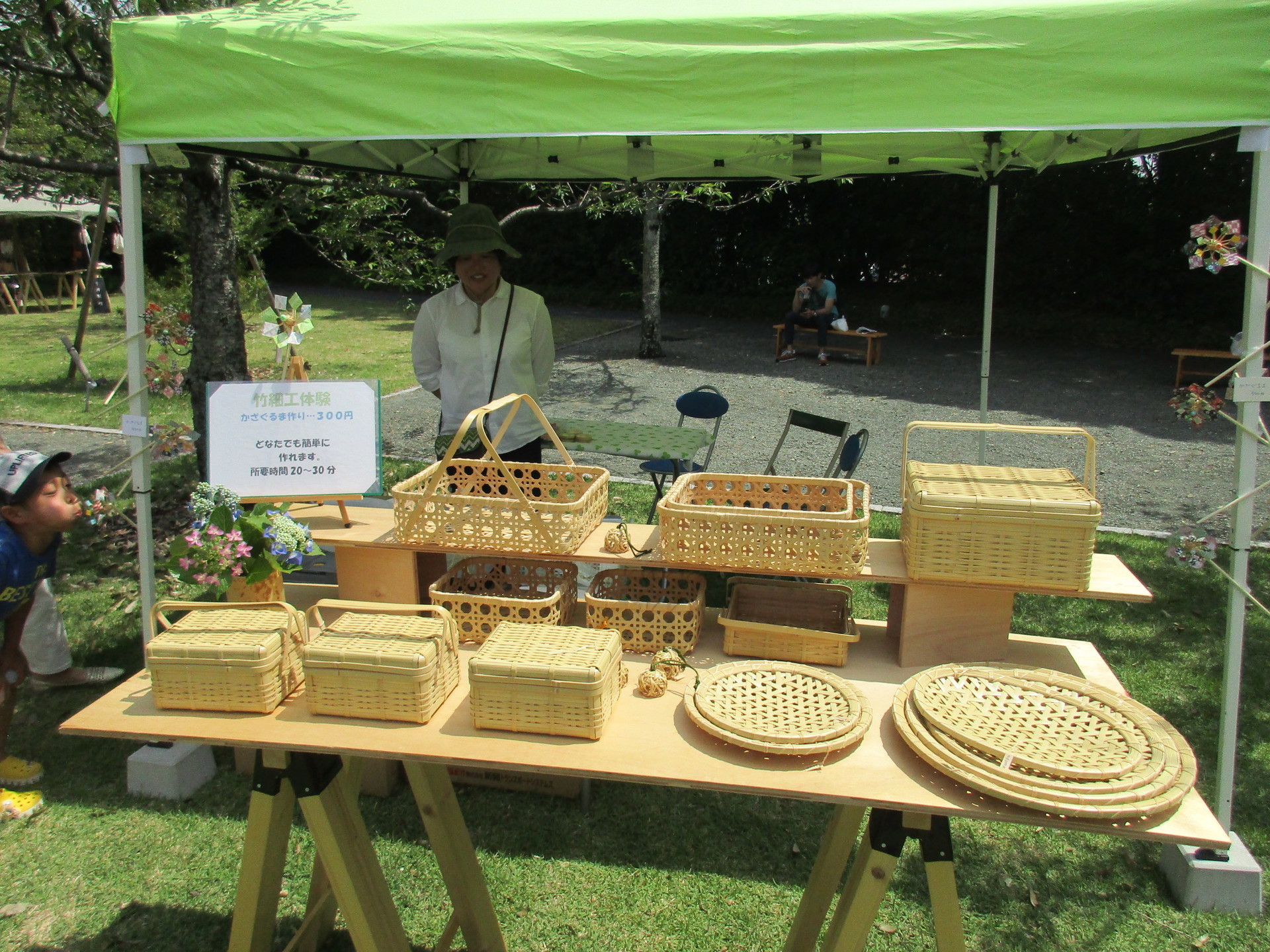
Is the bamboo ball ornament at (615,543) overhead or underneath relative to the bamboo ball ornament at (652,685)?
overhead

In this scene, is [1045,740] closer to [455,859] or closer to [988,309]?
[455,859]

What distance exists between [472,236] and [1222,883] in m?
3.30

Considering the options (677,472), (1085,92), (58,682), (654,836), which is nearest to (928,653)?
(654,836)

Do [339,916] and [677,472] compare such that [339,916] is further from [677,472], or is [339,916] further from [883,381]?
[883,381]

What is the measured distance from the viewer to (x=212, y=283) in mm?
5090

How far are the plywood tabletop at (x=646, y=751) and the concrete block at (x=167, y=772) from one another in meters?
1.11

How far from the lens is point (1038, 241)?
13828 mm

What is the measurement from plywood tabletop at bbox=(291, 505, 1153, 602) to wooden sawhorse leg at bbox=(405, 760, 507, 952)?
0.62 m

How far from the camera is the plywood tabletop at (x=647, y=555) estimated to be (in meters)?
2.32

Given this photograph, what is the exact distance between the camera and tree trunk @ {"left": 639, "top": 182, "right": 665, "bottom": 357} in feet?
35.5

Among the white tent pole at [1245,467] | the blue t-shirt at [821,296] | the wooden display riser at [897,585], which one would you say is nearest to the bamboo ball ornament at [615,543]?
the wooden display riser at [897,585]

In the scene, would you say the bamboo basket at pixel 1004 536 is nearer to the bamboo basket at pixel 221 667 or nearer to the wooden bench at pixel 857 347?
the bamboo basket at pixel 221 667

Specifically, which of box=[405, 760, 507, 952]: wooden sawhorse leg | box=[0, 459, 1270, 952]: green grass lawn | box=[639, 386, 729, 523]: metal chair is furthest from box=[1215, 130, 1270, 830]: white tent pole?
box=[639, 386, 729, 523]: metal chair

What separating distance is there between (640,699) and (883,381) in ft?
31.1
